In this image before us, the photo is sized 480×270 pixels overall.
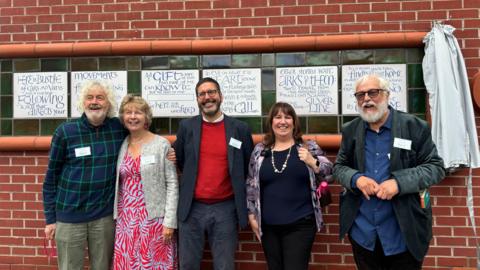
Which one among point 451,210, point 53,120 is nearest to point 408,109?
point 451,210

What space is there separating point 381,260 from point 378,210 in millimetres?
349

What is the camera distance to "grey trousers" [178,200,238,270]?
3.18 m

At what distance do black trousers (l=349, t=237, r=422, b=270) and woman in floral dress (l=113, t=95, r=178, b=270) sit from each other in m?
1.36

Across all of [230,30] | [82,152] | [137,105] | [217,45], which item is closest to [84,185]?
[82,152]

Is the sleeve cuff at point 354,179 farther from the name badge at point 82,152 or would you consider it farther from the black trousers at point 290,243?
the name badge at point 82,152

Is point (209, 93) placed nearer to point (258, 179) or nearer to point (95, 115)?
point (258, 179)

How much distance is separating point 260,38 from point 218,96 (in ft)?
3.28

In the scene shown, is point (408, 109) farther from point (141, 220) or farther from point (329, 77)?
point (141, 220)

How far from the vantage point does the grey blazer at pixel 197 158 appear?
316 cm

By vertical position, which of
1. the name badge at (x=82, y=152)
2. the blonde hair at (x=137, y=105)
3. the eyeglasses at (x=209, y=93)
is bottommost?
the name badge at (x=82, y=152)

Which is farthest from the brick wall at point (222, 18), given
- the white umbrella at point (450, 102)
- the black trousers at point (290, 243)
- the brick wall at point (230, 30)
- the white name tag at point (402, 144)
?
the black trousers at point (290, 243)

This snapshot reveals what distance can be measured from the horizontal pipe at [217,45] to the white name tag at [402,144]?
143 centimetres

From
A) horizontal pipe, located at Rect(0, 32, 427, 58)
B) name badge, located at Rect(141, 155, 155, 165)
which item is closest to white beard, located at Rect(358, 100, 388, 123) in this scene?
horizontal pipe, located at Rect(0, 32, 427, 58)

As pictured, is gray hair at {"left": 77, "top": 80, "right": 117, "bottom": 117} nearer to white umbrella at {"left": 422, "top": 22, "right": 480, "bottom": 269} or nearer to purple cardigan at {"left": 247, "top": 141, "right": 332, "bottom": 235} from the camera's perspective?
purple cardigan at {"left": 247, "top": 141, "right": 332, "bottom": 235}
